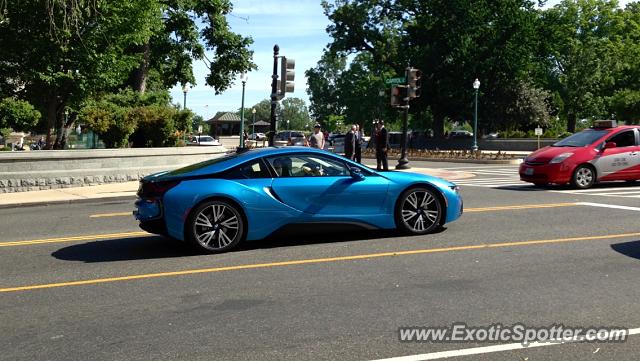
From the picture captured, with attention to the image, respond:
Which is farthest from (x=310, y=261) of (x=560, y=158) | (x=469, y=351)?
(x=560, y=158)

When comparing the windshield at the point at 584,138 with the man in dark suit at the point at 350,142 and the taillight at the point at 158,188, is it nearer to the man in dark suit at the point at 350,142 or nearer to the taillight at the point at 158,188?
the man in dark suit at the point at 350,142

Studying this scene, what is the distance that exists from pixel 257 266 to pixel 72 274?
2.12 metres

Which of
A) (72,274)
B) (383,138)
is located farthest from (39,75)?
(72,274)

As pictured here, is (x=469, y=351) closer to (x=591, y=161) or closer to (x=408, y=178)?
(x=408, y=178)

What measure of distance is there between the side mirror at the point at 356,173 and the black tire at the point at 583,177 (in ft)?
30.2

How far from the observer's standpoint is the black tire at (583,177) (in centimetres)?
1602

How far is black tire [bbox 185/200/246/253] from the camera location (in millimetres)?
8055

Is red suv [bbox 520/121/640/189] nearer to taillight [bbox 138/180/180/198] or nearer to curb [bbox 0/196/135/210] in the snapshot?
curb [bbox 0/196/135/210]

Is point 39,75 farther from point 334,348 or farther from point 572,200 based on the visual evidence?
point 334,348

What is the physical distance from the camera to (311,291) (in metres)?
6.23

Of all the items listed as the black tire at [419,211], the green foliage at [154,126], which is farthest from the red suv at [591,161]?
the green foliage at [154,126]

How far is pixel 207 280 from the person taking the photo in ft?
22.2

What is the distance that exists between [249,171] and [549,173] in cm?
1027

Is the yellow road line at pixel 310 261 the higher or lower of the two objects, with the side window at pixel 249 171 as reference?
lower
